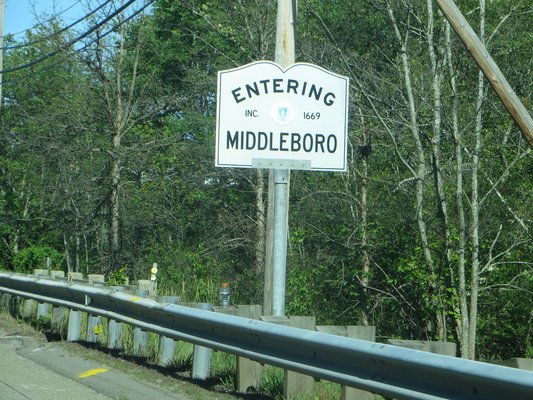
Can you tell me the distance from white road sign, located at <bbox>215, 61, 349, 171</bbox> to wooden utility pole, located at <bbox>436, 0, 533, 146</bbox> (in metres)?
1.47

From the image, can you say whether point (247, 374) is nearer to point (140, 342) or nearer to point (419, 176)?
point (140, 342)

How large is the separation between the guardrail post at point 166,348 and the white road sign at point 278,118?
1.53 m

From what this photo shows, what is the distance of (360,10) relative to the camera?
18.4 metres

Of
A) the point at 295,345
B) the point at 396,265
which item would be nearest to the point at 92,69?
the point at 396,265

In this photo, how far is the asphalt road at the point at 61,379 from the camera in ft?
24.3

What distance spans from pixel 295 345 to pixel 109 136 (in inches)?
737

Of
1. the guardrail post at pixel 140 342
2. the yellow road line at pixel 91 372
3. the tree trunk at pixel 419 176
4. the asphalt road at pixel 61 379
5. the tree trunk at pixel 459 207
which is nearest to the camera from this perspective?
the asphalt road at pixel 61 379

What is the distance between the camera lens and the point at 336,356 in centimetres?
595

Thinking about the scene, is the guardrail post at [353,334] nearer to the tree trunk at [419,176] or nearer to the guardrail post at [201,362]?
the guardrail post at [201,362]

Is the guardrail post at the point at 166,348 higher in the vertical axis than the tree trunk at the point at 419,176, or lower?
lower

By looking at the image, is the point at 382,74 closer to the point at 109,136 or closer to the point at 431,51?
the point at 431,51

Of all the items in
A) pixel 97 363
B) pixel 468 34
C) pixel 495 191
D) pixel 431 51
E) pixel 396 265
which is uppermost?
pixel 431 51

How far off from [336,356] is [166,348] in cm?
301

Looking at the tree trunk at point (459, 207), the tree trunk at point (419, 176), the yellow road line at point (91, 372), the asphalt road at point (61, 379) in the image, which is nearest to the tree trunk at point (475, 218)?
the tree trunk at point (459, 207)
